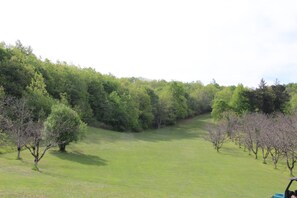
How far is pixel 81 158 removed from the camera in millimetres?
50812

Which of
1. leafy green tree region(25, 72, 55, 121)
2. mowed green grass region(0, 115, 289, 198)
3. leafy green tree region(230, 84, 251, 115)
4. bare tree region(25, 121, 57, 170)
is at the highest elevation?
leafy green tree region(230, 84, 251, 115)

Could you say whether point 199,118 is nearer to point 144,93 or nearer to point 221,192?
point 144,93

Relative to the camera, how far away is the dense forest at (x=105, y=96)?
245 feet

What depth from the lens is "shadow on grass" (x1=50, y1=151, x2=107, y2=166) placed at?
158 feet

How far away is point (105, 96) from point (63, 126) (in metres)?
50.2

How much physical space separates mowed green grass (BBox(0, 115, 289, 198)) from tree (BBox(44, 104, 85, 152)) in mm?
2354

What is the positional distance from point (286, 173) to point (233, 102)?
174 feet

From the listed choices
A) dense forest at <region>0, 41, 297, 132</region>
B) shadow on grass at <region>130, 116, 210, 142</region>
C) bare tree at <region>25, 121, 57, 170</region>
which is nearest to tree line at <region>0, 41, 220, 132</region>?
dense forest at <region>0, 41, 297, 132</region>

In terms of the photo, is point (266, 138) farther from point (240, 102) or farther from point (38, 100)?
point (240, 102)

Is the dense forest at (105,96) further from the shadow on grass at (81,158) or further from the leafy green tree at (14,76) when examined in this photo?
the shadow on grass at (81,158)

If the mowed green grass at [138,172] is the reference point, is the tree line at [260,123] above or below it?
above

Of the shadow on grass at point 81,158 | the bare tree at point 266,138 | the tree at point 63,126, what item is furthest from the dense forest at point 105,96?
the bare tree at point 266,138

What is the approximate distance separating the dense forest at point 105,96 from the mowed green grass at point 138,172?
54.0 ft

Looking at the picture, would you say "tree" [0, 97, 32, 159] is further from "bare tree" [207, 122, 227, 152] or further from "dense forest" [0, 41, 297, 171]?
"bare tree" [207, 122, 227, 152]
